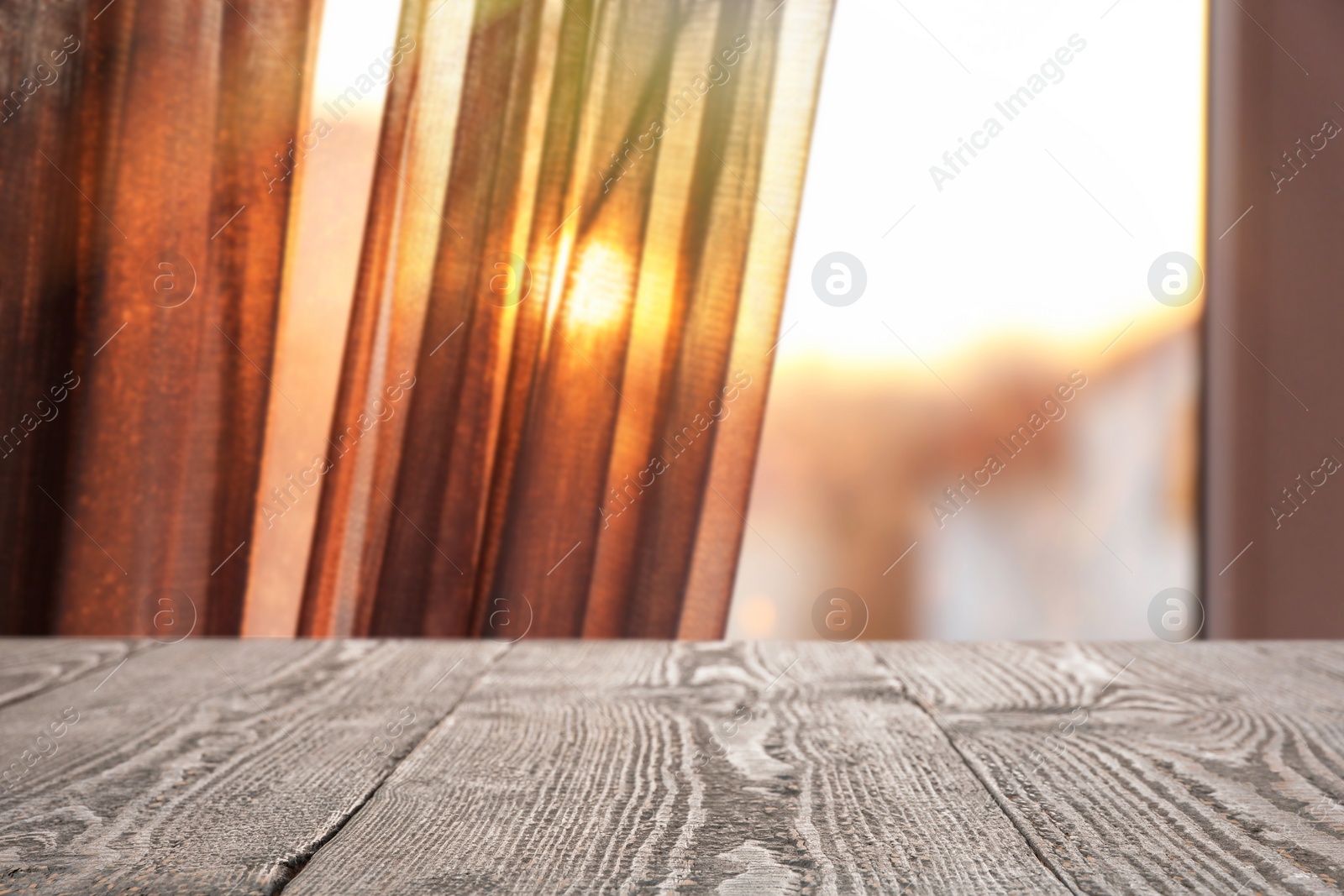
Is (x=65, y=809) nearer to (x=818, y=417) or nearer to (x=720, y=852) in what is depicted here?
(x=720, y=852)

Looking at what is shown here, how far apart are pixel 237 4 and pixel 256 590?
0.81 metres

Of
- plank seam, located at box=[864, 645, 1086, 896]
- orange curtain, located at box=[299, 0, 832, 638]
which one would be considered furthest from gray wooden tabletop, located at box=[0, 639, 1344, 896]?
orange curtain, located at box=[299, 0, 832, 638]

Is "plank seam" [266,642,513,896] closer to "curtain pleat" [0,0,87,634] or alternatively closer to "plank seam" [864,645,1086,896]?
"plank seam" [864,645,1086,896]

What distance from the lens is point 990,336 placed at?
1239 millimetres

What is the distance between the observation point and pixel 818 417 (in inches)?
48.9

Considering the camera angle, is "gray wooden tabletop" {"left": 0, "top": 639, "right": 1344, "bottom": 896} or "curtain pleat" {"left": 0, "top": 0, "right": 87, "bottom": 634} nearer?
"gray wooden tabletop" {"left": 0, "top": 639, "right": 1344, "bottom": 896}

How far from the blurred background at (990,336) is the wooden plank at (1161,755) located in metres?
0.49

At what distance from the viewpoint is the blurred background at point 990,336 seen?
1213mm

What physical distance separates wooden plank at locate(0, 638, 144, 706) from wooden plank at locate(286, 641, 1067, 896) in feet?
1.17

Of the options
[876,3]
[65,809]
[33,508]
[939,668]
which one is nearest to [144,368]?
[33,508]

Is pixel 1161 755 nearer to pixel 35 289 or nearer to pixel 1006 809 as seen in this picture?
pixel 1006 809

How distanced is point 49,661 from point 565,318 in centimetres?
69

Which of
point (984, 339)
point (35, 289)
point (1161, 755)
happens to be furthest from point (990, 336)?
point (35, 289)

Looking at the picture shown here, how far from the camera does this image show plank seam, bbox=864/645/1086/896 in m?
0.32
